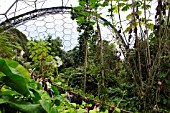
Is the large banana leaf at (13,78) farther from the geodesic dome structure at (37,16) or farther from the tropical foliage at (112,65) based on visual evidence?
the geodesic dome structure at (37,16)

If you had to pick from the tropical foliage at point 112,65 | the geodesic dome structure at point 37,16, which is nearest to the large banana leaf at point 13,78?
the tropical foliage at point 112,65

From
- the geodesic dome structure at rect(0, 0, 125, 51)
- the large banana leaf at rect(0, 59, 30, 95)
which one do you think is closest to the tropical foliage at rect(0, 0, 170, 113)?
the large banana leaf at rect(0, 59, 30, 95)

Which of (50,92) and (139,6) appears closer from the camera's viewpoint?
(50,92)

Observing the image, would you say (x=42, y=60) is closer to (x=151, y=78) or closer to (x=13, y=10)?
(x=151, y=78)

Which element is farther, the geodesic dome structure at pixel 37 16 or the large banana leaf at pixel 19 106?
the geodesic dome structure at pixel 37 16

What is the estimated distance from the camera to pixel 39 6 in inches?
641

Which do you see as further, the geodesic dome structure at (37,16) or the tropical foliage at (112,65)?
the geodesic dome structure at (37,16)

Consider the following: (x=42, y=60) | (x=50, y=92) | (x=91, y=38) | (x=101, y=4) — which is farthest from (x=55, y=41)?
(x=50, y=92)

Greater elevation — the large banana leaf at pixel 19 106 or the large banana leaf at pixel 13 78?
the large banana leaf at pixel 13 78

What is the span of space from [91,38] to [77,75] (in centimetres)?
382

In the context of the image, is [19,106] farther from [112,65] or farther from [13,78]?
[112,65]

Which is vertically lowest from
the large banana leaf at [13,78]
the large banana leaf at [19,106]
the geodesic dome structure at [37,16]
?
the large banana leaf at [19,106]

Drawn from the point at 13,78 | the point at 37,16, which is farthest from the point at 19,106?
the point at 37,16

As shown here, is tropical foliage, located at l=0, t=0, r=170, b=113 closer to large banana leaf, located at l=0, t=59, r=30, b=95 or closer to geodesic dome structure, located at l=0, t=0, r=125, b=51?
large banana leaf, located at l=0, t=59, r=30, b=95
